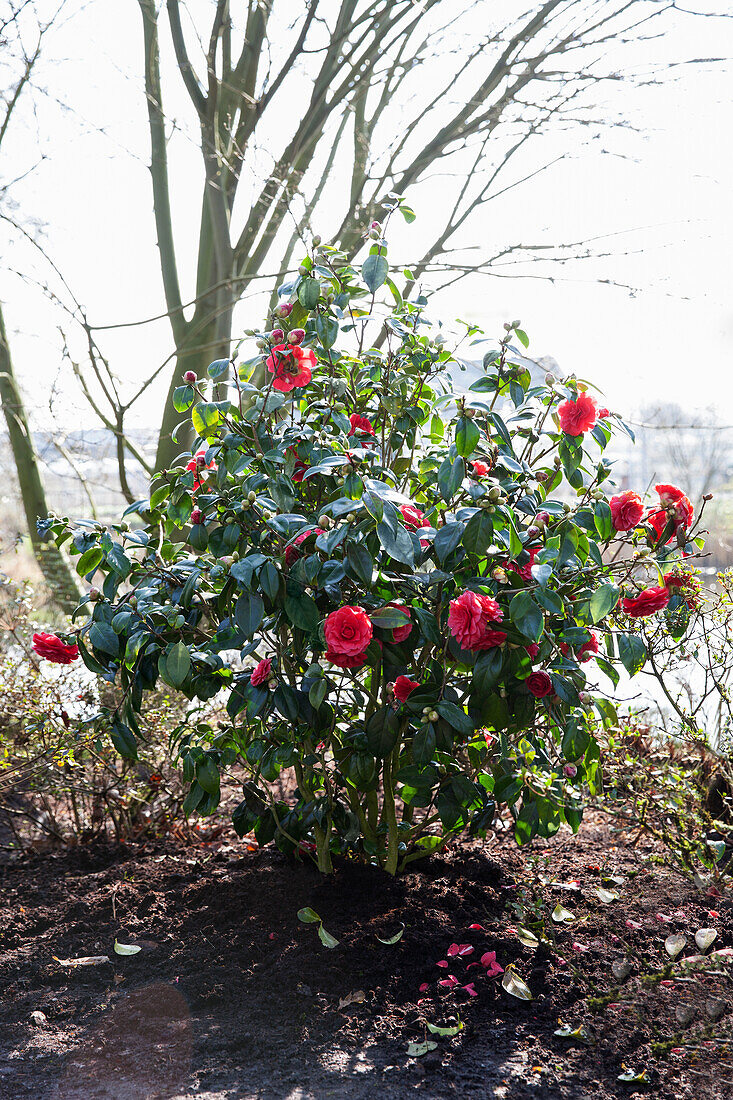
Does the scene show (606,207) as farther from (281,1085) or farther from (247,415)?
(281,1085)

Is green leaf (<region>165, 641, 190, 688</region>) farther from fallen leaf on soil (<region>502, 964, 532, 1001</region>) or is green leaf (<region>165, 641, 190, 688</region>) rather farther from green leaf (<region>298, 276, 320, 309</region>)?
fallen leaf on soil (<region>502, 964, 532, 1001</region>)

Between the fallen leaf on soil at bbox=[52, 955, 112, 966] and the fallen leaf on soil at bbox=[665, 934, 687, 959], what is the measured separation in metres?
1.31

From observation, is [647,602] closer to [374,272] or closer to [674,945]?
[674,945]

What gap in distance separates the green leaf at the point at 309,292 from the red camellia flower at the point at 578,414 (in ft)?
2.03

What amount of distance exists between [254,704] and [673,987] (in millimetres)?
1074

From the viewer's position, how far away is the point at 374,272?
174cm

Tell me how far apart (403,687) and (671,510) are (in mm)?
764

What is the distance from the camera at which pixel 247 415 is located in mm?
1806

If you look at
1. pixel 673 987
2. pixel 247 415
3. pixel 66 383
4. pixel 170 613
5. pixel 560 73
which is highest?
pixel 560 73

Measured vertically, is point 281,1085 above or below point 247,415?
below

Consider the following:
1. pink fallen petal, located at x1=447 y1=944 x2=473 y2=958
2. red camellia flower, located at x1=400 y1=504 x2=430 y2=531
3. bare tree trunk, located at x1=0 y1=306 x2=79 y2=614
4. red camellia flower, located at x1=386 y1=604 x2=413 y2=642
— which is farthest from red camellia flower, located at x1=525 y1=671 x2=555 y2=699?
bare tree trunk, located at x1=0 y1=306 x2=79 y2=614

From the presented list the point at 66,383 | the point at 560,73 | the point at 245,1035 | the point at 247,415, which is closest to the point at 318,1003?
the point at 245,1035

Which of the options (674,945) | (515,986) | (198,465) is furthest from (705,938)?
(198,465)

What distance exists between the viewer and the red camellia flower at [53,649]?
5.49 feet
